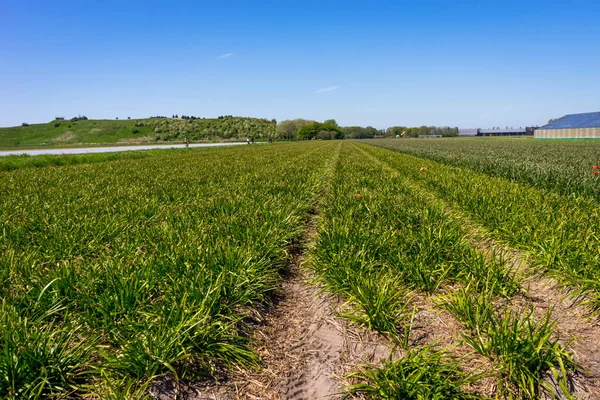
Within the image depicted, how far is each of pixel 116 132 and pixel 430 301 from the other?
162680 millimetres

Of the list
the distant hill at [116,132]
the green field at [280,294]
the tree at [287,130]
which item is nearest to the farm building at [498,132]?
the tree at [287,130]

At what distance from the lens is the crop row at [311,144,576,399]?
6.84 ft

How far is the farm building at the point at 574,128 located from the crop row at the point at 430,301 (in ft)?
283

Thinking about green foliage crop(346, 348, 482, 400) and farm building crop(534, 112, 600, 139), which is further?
farm building crop(534, 112, 600, 139)

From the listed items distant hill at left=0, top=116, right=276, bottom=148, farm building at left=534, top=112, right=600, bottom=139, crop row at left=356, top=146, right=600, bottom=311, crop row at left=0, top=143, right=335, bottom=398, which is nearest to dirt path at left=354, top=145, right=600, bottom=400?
crop row at left=356, top=146, right=600, bottom=311

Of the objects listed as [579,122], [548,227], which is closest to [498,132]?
[579,122]

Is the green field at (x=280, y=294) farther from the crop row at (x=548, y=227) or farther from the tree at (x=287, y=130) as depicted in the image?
the tree at (x=287, y=130)

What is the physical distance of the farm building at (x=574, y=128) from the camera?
66.9 metres

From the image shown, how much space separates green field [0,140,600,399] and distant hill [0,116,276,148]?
125 m

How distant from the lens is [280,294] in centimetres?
378

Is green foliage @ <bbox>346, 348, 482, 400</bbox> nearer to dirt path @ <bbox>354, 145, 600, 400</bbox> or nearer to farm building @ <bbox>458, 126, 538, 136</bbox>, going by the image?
dirt path @ <bbox>354, 145, 600, 400</bbox>

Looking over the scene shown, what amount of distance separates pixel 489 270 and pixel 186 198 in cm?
689

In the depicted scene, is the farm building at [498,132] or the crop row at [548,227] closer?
the crop row at [548,227]

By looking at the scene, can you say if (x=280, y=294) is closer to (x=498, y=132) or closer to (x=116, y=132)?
(x=116, y=132)
